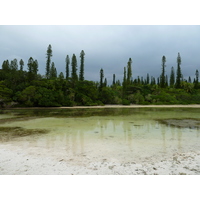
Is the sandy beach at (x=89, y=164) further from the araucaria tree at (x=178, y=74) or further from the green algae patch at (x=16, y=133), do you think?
the araucaria tree at (x=178, y=74)

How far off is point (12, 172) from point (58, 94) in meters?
31.5

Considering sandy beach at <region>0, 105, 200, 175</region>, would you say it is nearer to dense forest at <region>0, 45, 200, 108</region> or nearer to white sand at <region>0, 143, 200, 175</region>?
white sand at <region>0, 143, 200, 175</region>

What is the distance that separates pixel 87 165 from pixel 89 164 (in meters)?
0.09

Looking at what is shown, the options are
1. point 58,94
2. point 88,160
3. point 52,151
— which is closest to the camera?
point 88,160

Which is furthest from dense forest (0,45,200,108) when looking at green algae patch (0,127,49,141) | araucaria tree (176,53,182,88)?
green algae patch (0,127,49,141)

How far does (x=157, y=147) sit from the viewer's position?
5.68 metres

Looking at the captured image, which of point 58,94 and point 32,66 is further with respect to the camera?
point 32,66

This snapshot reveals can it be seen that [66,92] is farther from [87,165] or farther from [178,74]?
[178,74]

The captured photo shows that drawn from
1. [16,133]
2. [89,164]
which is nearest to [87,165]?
[89,164]

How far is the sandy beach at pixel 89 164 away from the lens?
375 centimetres

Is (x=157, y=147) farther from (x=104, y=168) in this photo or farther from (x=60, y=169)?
(x=60, y=169)

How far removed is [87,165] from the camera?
13.6 feet

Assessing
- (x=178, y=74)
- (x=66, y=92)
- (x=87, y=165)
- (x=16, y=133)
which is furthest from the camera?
(x=178, y=74)

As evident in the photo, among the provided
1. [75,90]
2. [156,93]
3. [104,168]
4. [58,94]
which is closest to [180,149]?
[104,168]
